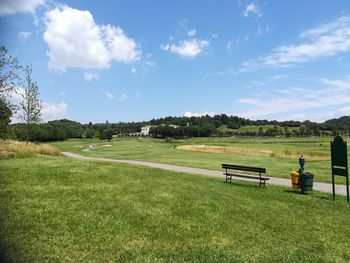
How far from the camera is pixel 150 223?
30.7 feet

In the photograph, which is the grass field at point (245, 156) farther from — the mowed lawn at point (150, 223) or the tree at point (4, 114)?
the tree at point (4, 114)

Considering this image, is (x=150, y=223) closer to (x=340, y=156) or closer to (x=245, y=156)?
(x=340, y=156)

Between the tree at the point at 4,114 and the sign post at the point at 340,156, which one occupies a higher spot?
the tree at the point at 4,114

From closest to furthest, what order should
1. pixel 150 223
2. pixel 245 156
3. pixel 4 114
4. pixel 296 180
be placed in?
pixel 150 223 → pixel 296 180 → pixel 4 114 → pixel 245 156

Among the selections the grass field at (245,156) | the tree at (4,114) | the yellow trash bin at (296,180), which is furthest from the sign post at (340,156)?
the tree at (4,114)

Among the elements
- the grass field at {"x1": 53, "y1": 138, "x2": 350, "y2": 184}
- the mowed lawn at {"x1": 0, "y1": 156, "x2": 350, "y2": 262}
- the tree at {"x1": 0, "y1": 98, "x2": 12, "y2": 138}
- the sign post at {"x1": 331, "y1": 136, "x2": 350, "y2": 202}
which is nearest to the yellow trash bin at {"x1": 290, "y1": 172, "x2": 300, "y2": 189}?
the sign post at {"x1": 331, "y1": 136, "x2": 350, "y2": 202}

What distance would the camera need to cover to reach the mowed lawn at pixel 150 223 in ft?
24.9

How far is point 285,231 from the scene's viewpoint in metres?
10.2

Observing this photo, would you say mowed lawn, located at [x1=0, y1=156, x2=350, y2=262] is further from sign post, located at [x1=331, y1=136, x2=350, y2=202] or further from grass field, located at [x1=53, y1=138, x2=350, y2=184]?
grass field, located at [x1=53, y1=138, x2=350, y2=184]

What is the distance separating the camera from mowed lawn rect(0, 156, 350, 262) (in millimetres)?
7578

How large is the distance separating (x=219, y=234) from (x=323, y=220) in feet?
13.7

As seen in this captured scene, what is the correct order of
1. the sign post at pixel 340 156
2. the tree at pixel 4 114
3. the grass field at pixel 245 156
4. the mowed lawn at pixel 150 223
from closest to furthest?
the mowed lawn at pixel 150 223, the sign post at pixel 340 156, the tree at pixel 4 114, the grass field at pixel 245 156

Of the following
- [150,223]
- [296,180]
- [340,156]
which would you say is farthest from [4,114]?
[340,156]

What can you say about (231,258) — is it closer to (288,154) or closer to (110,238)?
(110,238)
